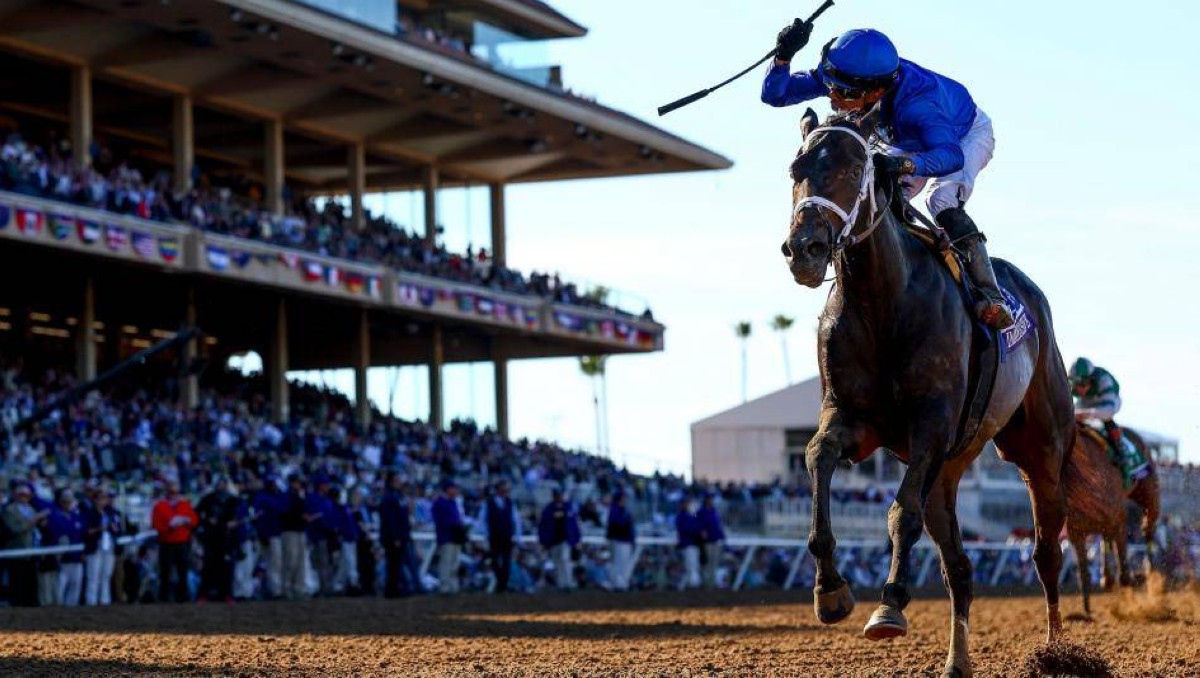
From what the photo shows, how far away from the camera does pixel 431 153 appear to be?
162ft

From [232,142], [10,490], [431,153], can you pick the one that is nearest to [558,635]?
[10,490]

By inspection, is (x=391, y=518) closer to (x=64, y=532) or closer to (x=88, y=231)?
(x=64, y=532)

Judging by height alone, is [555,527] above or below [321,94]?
below

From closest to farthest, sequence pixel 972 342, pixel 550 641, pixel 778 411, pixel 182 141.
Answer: pixel 972 342 → pixel 550 641 → pixel 182 141 → pixel 778 411

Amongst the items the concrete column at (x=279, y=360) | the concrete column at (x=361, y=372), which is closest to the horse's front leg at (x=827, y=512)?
the concrete column at (x=279, y=360)

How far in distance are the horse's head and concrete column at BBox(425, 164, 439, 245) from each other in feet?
137

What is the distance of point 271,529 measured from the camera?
76.3 ft

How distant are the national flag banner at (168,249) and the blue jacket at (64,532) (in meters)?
14.0

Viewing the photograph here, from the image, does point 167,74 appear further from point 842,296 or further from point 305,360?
point 842,296

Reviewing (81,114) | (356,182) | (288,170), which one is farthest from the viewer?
(288,170)

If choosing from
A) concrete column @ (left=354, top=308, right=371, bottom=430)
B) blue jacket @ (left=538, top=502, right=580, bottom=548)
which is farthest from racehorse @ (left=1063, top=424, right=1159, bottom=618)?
concrete column @ (left=354, top=308, right=371, bottom=430)

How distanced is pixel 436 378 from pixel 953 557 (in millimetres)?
41639

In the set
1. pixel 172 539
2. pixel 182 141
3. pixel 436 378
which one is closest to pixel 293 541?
pixel 172 539

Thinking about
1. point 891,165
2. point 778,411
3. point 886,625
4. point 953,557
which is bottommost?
point 886,625
